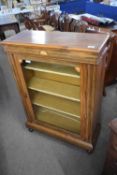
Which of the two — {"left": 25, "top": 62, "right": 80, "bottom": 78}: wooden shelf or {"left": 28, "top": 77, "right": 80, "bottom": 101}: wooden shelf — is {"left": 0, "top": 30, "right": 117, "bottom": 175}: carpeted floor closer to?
{"left": 28, "top": 77, "right": 80, "bottom": 101}: wooden shelf

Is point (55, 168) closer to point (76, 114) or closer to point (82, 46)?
point (76, 114)

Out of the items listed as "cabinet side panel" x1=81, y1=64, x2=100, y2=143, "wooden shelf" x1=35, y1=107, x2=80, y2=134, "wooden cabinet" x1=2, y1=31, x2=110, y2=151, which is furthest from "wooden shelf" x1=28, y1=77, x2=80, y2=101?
"wooden shelf" x1=35, y1=107, x2=80, y2=134

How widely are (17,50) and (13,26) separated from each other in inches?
134

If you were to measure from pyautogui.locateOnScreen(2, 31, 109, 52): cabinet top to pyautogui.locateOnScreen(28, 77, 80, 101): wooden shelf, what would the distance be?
42 cm

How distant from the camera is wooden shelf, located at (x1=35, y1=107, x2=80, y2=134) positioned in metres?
1.60

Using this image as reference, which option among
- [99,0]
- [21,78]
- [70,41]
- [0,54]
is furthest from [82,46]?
[99,0]

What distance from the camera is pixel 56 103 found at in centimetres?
158

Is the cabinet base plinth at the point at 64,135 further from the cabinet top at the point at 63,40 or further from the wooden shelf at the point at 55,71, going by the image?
the cabinet top at the point at 63,40

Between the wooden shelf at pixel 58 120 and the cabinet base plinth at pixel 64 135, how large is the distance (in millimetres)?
60

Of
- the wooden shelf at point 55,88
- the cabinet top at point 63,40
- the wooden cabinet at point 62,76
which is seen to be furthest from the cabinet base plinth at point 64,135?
the cabinet top at point 63,40

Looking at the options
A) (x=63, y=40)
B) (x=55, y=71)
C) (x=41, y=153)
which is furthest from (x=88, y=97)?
(x=41, y=153)

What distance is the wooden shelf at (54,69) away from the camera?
47.4 inches

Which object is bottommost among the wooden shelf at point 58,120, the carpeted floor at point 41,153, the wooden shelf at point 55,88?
the carpeted floor at point 41,153

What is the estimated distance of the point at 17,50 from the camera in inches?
46.0
